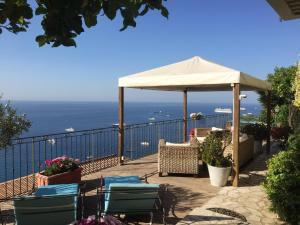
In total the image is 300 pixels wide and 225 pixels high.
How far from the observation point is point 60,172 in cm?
548

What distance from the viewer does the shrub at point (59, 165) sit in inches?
212

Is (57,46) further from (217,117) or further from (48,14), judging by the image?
(217,117)

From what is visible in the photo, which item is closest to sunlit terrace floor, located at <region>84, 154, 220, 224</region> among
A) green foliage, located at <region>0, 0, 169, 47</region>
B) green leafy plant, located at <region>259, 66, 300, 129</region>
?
green foliage, located at <region>0, 0, 169, 47</region>

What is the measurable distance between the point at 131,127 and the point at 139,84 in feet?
5.81

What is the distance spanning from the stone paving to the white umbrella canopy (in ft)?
6.30

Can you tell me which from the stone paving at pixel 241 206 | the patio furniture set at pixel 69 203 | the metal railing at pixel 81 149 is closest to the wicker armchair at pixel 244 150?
the stone paving at pixel 241 206

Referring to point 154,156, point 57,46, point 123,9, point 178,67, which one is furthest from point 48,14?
point 154,156

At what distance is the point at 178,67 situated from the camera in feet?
23.1

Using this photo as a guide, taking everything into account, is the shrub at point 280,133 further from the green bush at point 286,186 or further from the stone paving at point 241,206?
the green bush at point 286,186

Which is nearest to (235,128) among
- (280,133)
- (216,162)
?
(216,162)

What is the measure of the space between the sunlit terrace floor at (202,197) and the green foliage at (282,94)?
5.82 metres

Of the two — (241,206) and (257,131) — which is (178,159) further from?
(257,131)

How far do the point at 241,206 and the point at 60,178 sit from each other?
2882 millimetres

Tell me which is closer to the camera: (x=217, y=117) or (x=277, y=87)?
(x=277, y=87)
